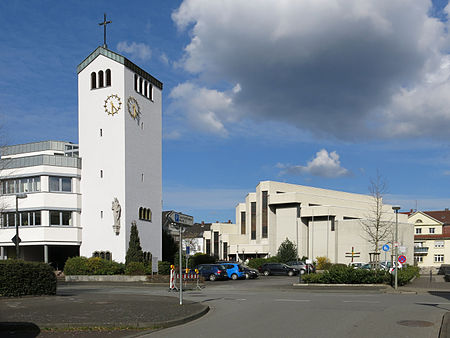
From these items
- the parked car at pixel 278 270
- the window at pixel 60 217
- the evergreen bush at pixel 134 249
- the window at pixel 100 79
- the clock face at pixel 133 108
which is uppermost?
the window at pixel 100 79

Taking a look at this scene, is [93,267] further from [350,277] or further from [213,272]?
[350,277]

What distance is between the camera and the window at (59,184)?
4625cm

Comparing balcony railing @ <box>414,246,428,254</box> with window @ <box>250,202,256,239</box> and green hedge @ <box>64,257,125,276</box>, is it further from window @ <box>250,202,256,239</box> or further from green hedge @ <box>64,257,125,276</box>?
green hedge @ <box>64,257,125,276</box>

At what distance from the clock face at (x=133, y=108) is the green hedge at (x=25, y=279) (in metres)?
25.3

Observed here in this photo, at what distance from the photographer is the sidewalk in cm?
1300

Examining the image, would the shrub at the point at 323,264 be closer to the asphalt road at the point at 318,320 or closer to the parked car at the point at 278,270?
the parked car at the point at 278,270

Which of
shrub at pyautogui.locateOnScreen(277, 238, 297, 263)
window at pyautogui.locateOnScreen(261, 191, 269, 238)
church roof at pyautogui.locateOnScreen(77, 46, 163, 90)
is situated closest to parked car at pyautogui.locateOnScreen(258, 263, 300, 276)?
shrub at pyautogui.locateOnScreen(277, 238, 297, 263)

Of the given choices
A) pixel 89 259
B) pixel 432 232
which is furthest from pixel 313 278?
pixel 432 232

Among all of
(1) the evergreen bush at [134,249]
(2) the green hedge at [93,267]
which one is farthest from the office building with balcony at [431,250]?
(2) the green hedge at [93,267]

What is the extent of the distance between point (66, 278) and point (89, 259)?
2.41 metres

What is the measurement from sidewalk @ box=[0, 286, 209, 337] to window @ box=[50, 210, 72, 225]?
27506 millimetres

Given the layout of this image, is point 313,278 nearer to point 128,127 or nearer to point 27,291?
point 27,291

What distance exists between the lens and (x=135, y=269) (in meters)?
42.5

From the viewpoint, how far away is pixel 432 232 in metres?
95.4
